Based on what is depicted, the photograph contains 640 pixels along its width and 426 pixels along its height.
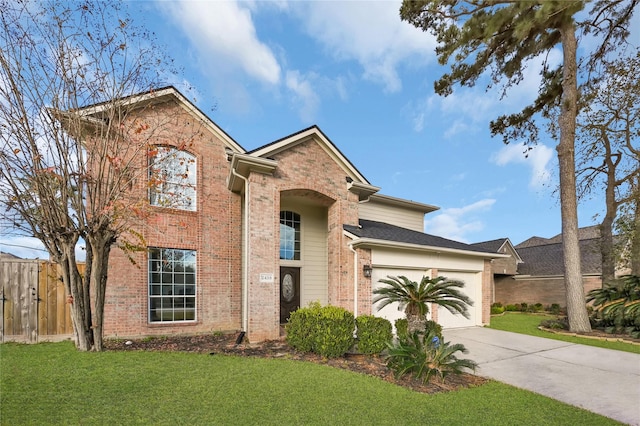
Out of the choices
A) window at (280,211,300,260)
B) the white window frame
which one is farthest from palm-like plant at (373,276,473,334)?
the white window frame

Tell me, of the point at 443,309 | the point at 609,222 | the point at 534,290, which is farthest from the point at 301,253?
the point at 534,290

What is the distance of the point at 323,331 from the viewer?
24.5 ft

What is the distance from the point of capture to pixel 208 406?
14.3 feet

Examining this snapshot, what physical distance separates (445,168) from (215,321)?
9.97 metres

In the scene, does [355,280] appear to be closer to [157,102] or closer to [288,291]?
[288,291]

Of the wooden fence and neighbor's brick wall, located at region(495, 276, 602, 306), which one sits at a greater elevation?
the wooden fence

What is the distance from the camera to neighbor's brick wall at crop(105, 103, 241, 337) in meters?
9.45

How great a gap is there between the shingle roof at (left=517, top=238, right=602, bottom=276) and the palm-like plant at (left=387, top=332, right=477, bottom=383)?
18.1 meters

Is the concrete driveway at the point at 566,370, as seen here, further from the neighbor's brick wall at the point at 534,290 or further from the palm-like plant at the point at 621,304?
the neighbor's brick wall at the point at 534,290

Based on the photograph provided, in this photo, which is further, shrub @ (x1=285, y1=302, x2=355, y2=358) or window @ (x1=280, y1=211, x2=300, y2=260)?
window @ (x1=280, y1=211, x2=300, y2=260)

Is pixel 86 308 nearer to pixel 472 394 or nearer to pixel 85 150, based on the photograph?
pixel 85 150

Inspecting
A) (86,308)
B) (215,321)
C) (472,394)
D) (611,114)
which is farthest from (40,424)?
(611,114)

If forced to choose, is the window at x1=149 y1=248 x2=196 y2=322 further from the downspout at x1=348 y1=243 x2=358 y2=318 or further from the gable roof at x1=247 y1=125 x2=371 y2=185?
the downspout at x1=348 y1=243 x2=358 y2=318

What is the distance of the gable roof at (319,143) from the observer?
9391 mm
